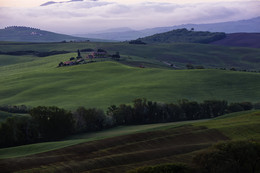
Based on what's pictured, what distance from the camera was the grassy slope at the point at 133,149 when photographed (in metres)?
35.8

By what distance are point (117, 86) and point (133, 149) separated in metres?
56.3

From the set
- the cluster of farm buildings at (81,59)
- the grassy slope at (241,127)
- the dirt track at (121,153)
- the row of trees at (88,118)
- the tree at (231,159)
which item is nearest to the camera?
the tree at (231,159)

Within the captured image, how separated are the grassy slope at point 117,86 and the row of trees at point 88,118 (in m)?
11.6

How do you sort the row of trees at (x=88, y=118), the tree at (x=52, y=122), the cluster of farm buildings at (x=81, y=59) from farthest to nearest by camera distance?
the cluster of farm buildings at (x=81, y=59) < the tree at (x=52, y=122) < the row of trees at (x=88, y=118)

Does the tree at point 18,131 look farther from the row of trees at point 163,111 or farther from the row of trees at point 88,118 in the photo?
the row of trees at point 163,111

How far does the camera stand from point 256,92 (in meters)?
87.2

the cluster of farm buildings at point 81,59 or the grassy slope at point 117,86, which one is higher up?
the cluster of farm buildings at point 81,59

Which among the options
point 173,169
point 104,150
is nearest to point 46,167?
point 104,150

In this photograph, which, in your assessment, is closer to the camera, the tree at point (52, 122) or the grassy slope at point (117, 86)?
the tree at point (52, 122)

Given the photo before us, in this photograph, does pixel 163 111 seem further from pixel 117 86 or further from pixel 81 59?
pixel 81 59

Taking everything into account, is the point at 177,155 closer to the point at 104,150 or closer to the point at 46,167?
the point at 104,150

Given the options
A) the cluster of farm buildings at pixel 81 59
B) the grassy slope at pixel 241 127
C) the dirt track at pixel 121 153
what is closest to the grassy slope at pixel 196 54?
the cluster of farm buildings at pixel 81 59

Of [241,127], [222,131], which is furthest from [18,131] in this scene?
[241,127]

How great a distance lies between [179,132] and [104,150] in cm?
1165
